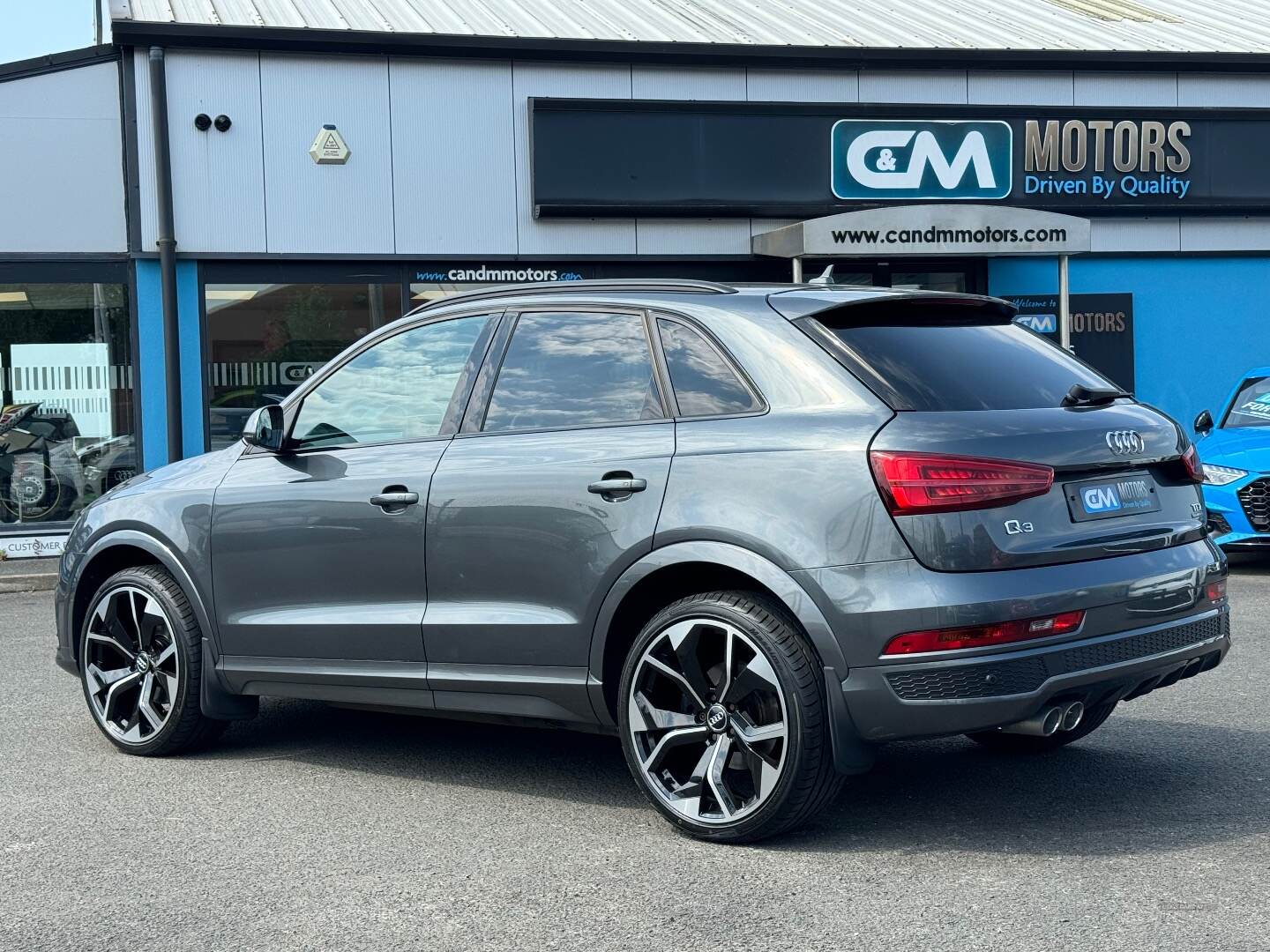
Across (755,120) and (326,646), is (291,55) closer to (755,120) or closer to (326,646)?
(755,120)

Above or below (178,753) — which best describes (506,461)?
above

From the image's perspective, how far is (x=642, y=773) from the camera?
473 centimetres

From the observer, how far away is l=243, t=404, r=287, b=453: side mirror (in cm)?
566

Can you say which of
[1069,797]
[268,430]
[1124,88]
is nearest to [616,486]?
[268,430]

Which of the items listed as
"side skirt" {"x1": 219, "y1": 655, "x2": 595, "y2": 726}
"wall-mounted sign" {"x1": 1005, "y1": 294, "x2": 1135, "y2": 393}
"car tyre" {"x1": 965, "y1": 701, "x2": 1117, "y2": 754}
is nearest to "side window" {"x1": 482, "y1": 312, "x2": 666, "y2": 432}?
"side skirt" {"x1": 219, "y1": 655, "x2": 595, "y2": 726}

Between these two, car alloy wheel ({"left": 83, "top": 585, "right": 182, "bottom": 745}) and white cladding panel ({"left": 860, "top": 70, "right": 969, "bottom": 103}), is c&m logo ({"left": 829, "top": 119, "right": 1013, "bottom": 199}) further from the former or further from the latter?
car alloy wheel ({"left": 83, "top": 585, "right": 182, "bottom": 745})

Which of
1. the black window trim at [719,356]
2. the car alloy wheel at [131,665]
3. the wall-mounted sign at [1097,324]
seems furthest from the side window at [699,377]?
the wall-mounted sign at [1097,324]

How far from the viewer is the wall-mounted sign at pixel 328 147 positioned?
14.8 metres

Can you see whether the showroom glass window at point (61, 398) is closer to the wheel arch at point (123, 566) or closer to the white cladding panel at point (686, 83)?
the white cladding panel at point (686, 83)

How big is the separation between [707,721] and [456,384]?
1575 millimetres

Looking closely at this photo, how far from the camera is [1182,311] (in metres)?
16.9

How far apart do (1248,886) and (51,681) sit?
5900 millimetres

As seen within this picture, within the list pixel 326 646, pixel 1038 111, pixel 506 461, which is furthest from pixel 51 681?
pixel 1038 111

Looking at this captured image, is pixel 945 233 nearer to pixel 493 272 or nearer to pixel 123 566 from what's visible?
pixel 493 272
